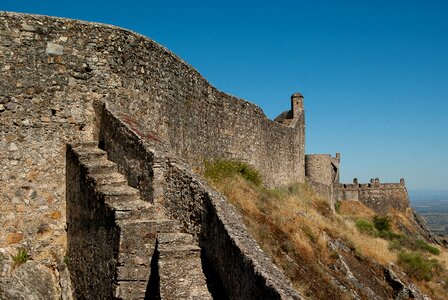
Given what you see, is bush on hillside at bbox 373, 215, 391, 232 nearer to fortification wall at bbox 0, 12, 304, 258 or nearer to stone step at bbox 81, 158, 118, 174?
fortification wall at bbox 0, 12, 304, 258

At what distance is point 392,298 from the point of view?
526 inches

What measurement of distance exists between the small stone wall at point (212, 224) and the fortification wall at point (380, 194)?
1424 inches

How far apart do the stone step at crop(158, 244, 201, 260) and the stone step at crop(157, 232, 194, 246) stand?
52 millimetres

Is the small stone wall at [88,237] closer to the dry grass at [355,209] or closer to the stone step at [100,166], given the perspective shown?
the stone step at [100,166]

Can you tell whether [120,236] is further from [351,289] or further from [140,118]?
[351,289]

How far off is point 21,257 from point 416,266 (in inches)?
520

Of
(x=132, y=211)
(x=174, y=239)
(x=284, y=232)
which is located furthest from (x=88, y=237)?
(x=284, y=232)

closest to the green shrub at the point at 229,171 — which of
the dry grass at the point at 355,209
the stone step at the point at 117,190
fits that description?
the stone step at the point at 117,190

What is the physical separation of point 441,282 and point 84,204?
44.0 ft

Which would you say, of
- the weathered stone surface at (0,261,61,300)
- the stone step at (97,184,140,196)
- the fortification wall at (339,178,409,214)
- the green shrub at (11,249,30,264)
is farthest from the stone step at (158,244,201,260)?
the fortification wall at (339,178,409,214)

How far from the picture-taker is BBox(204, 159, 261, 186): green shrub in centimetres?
1484

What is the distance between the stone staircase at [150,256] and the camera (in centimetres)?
652

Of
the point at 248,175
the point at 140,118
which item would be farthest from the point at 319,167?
the point at 140,118

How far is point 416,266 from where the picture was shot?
17.0 metres
